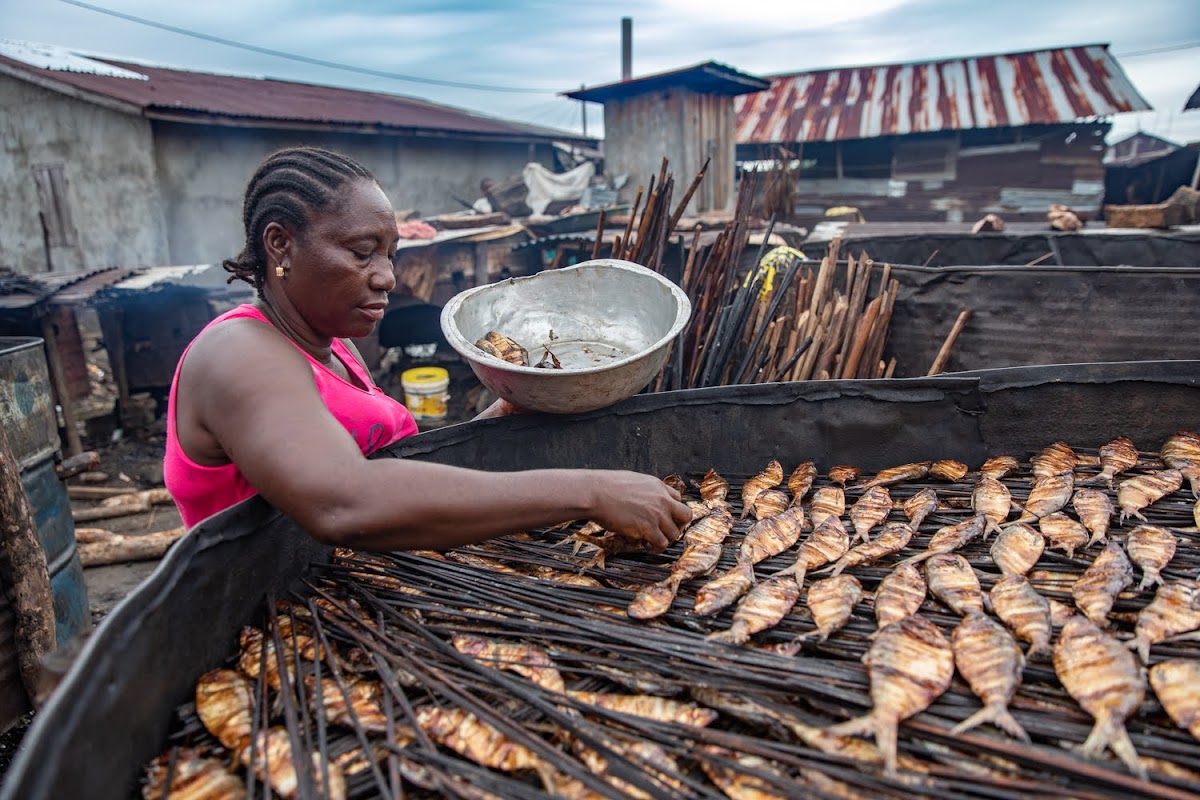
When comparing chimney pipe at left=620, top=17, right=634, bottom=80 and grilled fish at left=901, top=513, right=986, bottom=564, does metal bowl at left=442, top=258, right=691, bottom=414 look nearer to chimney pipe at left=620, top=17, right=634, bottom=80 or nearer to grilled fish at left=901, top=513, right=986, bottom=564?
grilled fish at left=901, top=513, right=986, bottom=564

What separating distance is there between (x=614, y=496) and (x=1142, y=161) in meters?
21.2

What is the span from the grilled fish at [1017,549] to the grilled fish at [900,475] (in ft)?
2.01

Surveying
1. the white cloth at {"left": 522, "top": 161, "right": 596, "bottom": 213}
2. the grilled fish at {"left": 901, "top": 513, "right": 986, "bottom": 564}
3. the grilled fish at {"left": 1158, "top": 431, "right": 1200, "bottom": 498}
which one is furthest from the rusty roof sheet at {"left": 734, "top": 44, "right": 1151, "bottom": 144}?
the grilled fish at {"left": 901, "top": 513, "right": 986, "bottom": 564}

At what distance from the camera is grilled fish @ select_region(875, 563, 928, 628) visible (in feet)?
6.98

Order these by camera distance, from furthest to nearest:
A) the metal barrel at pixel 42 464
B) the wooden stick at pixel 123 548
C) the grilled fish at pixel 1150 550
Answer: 1. the wooden stick at pixel 123 548
2. the metal barrel at pixel 42 464
3. the grilled fish at pixel 1150 550

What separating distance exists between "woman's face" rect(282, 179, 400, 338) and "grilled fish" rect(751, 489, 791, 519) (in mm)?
1635

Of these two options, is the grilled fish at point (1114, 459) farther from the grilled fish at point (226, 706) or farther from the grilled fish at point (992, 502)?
the grilled fish at point (226, 706)

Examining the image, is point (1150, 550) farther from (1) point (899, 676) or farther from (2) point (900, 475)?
(1) point (899, 676)

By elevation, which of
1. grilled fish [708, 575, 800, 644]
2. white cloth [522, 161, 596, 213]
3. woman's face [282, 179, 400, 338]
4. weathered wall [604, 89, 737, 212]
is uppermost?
weathered wall [604, 89, 737, 212]

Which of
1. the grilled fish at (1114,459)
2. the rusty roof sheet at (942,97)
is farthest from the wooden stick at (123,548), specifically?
the rusty roof sheet at (942,97)

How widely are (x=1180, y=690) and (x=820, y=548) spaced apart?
41.0 inches

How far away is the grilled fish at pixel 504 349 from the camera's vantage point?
300 centimetres

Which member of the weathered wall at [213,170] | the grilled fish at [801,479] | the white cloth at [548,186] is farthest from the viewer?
the white cloth at [548,186]

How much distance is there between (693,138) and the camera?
534 inches
